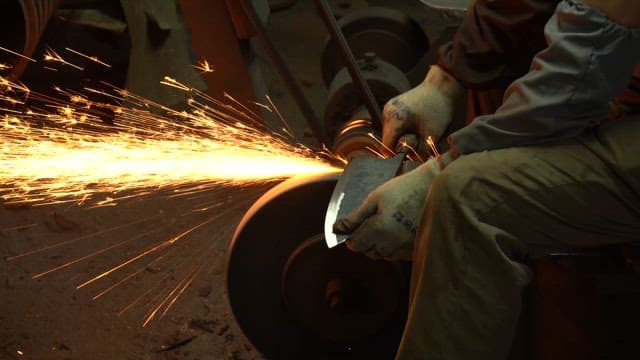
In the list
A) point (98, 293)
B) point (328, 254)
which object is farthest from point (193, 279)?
point (328, 254)

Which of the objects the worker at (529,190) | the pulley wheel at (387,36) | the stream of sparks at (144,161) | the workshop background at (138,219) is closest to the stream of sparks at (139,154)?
the stream of sparks at (144,161)

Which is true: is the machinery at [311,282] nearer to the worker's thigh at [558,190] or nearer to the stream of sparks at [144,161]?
the stream of sparks at [144,161]

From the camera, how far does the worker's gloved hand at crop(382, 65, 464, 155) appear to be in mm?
2656

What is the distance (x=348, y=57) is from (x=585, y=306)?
1.44m

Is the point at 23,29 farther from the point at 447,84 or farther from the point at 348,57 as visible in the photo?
the point at 447,84

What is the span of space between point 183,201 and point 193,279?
698 millimetres

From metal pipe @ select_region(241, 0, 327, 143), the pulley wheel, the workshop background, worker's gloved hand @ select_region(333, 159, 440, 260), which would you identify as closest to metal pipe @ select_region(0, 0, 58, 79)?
the workshop background

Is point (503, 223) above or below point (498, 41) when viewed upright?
below

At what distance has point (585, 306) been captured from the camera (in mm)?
2002

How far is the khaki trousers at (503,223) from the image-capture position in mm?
1890

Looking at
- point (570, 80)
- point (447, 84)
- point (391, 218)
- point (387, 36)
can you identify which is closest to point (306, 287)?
point (391, 218)

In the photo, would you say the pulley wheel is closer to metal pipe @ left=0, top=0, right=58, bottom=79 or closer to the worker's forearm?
metal pipe @ left=0, top=0, right=58, bottom=79

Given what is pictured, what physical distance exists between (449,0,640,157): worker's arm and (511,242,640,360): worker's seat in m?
0.30

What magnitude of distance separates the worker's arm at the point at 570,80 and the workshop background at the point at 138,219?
1.09m
